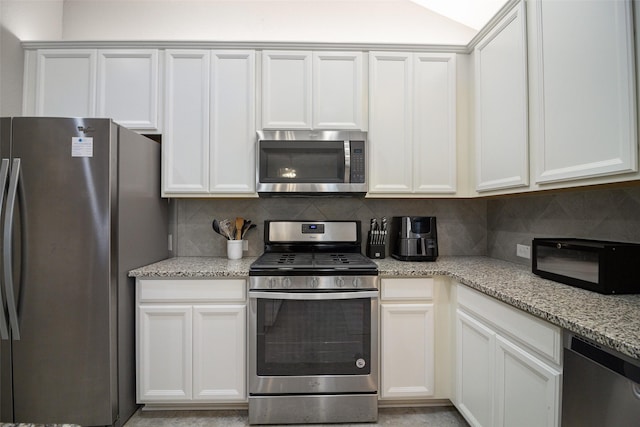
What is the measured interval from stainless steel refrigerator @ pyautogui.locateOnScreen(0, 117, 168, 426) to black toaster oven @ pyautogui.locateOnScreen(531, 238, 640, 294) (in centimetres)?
230

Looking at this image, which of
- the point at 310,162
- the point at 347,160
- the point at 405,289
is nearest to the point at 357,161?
the point at 347,160

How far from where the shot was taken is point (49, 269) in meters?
1.58

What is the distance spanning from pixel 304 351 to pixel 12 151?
6.25 ft

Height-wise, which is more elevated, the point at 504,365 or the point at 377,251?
the point at 377,251

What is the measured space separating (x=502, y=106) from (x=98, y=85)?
266 centimetres

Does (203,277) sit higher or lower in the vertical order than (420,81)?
lower

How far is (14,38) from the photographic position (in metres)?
2.05

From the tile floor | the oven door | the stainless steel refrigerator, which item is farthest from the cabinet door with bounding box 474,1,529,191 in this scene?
the stainless steel refrigerator

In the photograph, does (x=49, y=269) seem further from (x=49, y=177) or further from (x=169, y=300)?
(x=169, y=300)

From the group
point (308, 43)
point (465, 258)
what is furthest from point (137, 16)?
point (465, 258)

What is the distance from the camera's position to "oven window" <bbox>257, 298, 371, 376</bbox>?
1.78 m

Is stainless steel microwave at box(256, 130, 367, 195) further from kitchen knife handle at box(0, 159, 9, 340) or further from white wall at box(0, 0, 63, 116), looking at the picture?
white wall at box(0, 0, 63, 116)

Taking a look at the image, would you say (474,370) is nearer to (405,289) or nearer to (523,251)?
(405,289)

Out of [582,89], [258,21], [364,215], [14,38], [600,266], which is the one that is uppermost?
[258,21]
